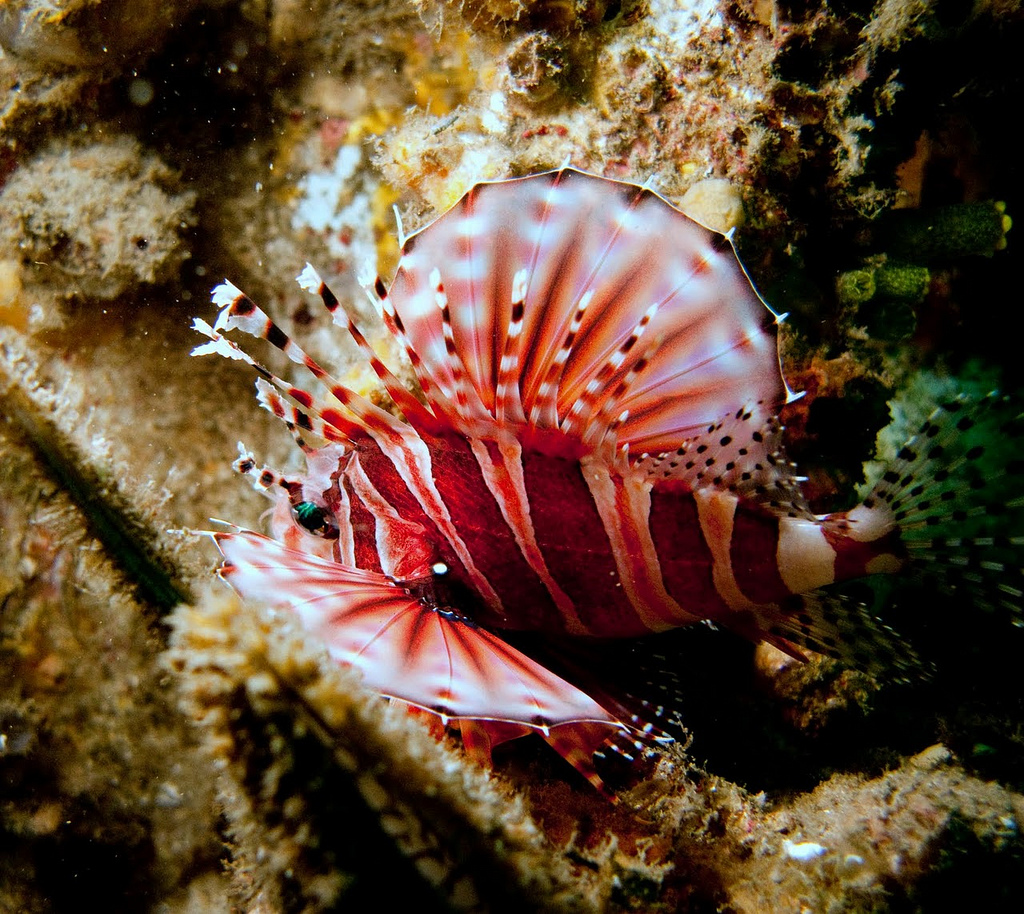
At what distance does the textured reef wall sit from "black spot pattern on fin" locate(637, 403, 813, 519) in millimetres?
749

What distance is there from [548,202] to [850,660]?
2.07 m

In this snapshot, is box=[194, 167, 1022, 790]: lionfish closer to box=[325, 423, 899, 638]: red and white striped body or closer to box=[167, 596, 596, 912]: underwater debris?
box=[325, 423, 899, 638]: red and white striped body

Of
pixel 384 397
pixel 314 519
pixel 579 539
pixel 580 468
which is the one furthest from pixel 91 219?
pixel 579 539

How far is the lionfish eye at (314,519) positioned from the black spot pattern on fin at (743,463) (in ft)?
4.04

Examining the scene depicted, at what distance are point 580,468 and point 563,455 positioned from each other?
0.28ft

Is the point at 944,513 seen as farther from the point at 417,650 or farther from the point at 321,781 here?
the point at 321,781

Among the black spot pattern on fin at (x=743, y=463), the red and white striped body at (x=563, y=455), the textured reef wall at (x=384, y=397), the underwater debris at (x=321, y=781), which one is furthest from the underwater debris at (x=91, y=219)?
the underwater debris at (x=321, y=781)

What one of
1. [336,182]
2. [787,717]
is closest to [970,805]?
[787,717]

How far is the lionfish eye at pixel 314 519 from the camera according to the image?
2.54 metres

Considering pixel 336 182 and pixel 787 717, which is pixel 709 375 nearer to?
pixel 787 717

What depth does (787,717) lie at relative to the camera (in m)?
2.92

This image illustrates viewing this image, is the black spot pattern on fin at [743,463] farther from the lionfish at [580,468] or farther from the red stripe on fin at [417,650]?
the red stripe on fin at [417,650]

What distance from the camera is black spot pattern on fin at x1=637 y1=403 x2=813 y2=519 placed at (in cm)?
238

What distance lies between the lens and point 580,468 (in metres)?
2.47
